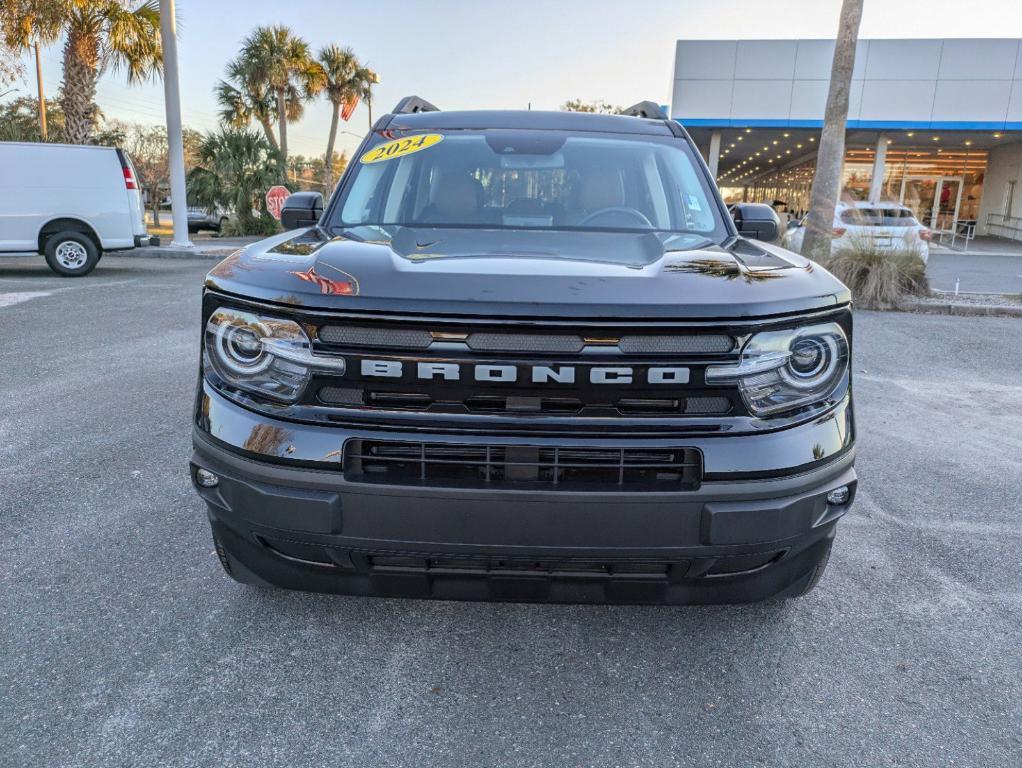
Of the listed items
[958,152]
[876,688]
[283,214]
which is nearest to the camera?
[876,688]

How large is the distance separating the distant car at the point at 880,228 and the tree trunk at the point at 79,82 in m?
17.6

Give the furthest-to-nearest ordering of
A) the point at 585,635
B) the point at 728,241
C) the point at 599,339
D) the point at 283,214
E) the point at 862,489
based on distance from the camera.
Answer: the point at 862,489
the point at 283,214
the point at 728,241
the point at 585,635
the point at 599,339

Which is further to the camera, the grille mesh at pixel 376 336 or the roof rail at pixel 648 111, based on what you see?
the roof rail at pixel 648 111

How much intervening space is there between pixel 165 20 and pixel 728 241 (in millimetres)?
17068

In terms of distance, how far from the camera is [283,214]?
3.33 meters

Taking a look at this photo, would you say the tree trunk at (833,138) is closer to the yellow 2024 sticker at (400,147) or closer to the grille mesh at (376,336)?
the yellow 2024 sticker at (400,147)

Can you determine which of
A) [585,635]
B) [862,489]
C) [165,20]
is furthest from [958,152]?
[585,635]

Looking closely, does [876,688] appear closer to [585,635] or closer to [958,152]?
[585,635]

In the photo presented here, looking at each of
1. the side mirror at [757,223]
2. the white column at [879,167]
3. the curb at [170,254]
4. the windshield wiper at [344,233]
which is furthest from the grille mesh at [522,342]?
the white column at [879,167]

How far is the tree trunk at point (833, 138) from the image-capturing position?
37.7 feet

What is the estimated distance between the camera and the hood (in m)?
1.80

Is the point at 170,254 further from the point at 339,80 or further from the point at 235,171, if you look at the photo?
the point at 339,80

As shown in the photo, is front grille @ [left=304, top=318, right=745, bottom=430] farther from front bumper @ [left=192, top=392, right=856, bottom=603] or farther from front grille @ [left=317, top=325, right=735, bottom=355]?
front bumper @ [left=192, top=392, right=856, bottom=603]

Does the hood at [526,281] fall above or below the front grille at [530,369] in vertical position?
above
